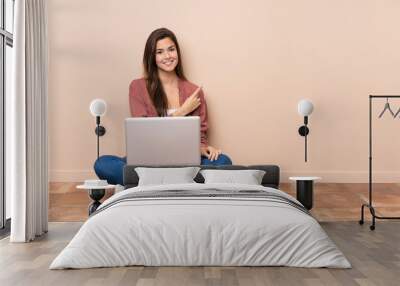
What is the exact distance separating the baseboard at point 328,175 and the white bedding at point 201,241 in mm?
3732

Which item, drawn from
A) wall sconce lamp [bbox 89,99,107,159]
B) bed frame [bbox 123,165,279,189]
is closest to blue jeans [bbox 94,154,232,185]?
wall sconce lamp [bbox 89,99,107,159]

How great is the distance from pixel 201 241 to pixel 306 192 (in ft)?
8.38

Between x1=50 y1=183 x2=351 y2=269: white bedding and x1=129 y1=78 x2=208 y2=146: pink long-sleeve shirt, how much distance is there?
140 inches

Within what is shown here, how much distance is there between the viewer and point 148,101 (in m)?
8.09

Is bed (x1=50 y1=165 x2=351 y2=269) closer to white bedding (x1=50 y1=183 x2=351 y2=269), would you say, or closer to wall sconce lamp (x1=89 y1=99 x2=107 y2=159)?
white bedding (x1=50 y1=183 x2=351 y2=269)

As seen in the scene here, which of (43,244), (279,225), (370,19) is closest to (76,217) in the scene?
(43,244)

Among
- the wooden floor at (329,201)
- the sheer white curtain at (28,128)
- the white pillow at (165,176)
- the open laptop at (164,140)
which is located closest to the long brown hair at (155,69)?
the wooden floor at (329,201)

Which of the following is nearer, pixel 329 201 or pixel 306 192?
pixel 306 192

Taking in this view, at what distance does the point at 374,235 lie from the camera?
5652mm

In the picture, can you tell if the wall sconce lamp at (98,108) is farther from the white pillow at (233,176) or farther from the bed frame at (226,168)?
the white pillow at (233,176)

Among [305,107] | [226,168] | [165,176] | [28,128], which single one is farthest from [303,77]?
[28,128]

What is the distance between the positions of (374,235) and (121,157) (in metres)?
3.52

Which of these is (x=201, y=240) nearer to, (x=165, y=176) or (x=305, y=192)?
(x=165, y=176)

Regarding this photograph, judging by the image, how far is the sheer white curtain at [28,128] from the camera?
5383 mm
